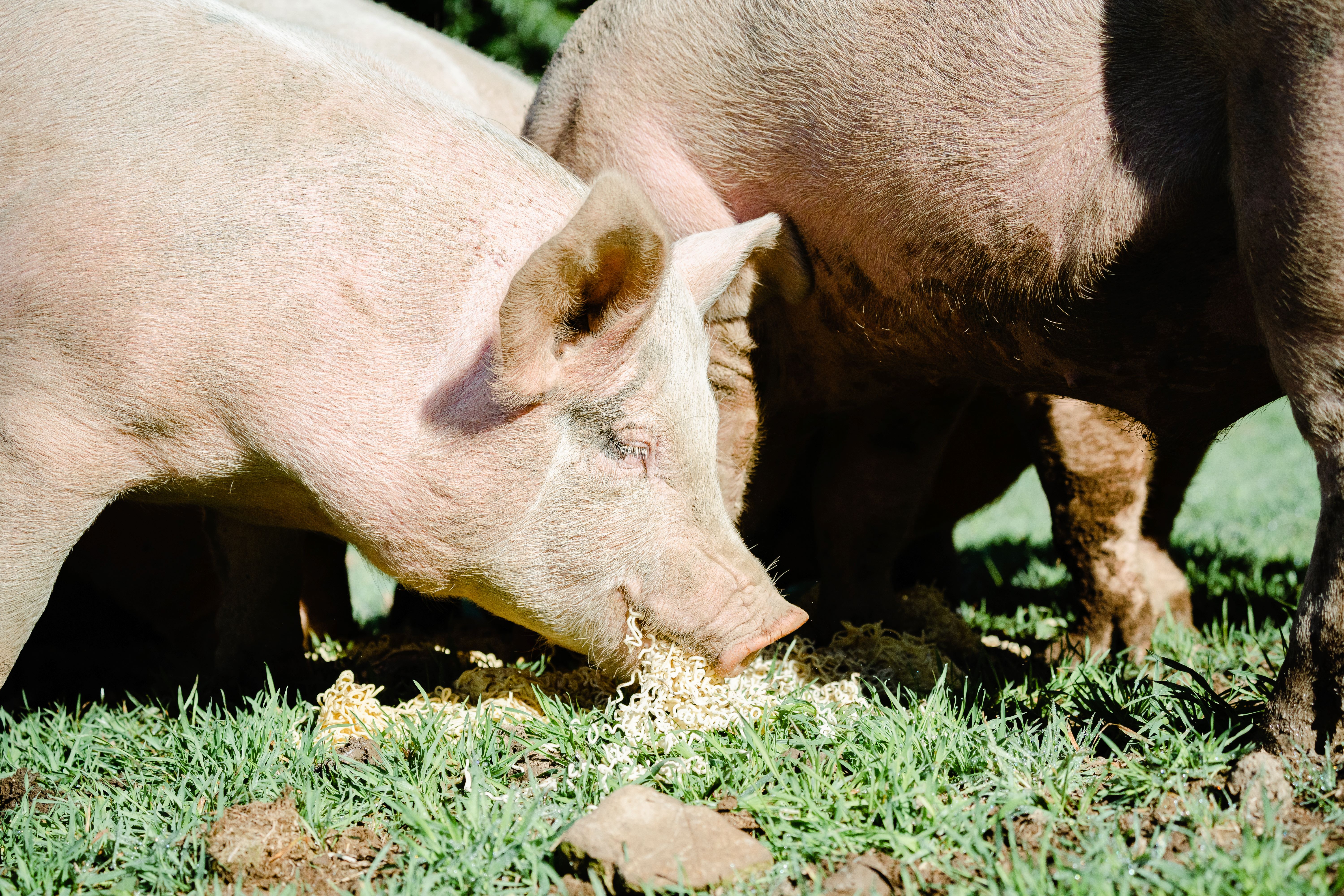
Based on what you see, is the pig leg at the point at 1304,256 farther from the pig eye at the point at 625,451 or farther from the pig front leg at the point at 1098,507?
the pig front leg at the point at 1098,507

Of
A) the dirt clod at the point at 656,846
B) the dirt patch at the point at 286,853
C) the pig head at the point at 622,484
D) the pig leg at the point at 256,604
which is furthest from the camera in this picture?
the pig leg at the point at 256,604

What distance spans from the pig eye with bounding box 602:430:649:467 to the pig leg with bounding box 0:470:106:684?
1265mm

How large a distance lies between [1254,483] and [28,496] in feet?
28.4

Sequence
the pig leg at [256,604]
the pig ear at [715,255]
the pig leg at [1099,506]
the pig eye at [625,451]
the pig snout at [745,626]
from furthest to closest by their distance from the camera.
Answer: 1. the pig leg at [1099,506]
2. the pig leg at [256,604]
3. the pig ear at [715,255]
4. the pig snout at [745,626]
5. the pig eye at [625,451]

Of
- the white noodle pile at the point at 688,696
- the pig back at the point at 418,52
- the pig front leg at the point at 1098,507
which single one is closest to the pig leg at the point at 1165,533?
the pig front leg at the point at 1098,507

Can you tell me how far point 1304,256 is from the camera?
2172mm

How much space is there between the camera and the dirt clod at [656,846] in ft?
6.79

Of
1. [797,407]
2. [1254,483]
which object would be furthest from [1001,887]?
[1254,483]

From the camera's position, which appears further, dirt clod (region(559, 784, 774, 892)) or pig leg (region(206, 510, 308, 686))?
pig leg (region(206, 510, 308, 686))

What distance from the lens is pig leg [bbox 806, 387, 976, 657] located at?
4.04 metres

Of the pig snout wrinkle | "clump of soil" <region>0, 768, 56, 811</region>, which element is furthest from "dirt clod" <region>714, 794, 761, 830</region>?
"clump of soil" <region>0, 768, 56, 811</region>

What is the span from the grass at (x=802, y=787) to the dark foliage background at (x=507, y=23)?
538 centimetres

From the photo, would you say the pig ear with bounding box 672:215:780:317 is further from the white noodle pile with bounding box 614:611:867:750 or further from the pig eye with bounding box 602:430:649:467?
the white noodle pile with bounding box 614:611:867:750

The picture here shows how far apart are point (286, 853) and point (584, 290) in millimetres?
1377
